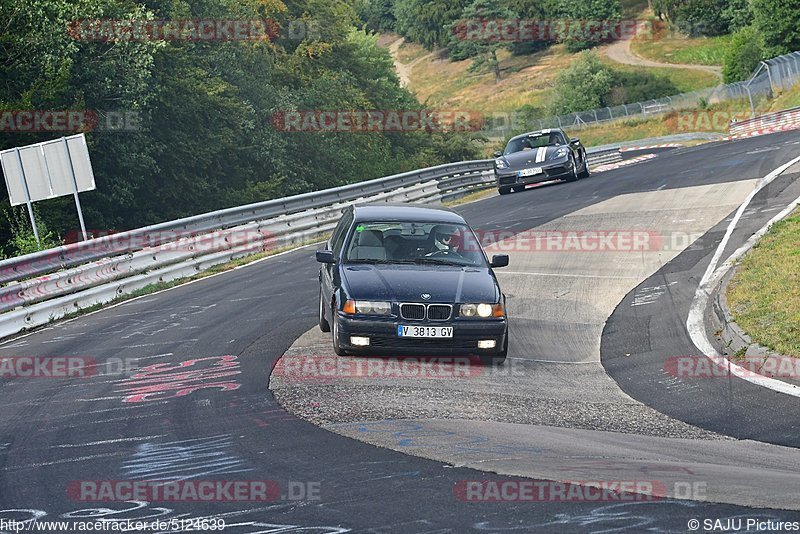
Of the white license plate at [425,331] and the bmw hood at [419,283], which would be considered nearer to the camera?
the white license plate at [425,331]

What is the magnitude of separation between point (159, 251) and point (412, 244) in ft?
28.0

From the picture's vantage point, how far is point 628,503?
19.4 ft

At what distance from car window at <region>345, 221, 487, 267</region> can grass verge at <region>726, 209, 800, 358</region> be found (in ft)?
10.1

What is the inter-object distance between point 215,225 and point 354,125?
23915 mm

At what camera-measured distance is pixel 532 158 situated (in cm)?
2983

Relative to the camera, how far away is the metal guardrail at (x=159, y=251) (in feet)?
51.9

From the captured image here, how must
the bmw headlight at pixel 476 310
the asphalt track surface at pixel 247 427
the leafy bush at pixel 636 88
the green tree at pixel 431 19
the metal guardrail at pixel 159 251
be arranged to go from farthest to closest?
1. the green tree at pixel 431 19
2. the leafy bush at pixel 636 88
3. the metal guardrail at pixel 159 251
4. the bmw headlight at pixel 476 310
5. the asphalt track surface at pixel 247 427

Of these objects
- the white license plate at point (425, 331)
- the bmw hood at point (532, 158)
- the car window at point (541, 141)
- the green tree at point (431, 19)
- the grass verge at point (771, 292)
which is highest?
the green tree at point (431, 19)

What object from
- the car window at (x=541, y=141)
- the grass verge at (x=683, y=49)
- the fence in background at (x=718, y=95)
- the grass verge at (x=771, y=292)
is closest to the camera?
the grass verge at (x=771, y=292)

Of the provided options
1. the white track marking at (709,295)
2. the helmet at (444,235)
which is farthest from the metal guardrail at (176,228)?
the white track marking at (709,295)

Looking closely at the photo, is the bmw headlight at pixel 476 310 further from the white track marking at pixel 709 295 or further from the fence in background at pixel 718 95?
the fence in background at pixel 718 95

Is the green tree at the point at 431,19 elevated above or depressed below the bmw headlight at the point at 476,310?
above

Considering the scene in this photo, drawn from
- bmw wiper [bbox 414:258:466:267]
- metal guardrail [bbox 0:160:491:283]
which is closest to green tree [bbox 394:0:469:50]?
metal guardrail [bbox 0:160:491:283]

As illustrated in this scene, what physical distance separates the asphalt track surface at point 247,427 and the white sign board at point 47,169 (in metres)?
2.93
